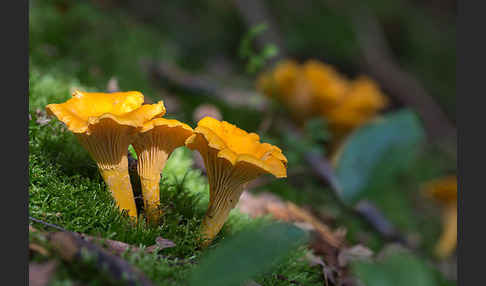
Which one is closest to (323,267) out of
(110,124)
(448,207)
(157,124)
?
(157,124)

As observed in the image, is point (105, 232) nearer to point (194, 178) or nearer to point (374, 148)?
point (194, 178)

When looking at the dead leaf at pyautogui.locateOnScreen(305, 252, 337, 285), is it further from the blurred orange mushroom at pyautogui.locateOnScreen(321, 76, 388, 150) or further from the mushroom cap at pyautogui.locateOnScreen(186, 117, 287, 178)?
the blurred orange mushroom at pyautogui.locateOnScreen(321, 76, 388, 150)

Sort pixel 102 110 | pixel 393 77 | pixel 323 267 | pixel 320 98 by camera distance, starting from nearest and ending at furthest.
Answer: pixel 102 110 < pixel 323 267 < pixel 320 98 < pixel 393 77

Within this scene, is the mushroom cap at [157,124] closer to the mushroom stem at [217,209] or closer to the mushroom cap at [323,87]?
the mushroom stem at [217,209]

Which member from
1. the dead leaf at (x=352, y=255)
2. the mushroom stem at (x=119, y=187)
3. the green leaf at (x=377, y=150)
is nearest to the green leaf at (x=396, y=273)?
the green leaf at (x=377, y=150)

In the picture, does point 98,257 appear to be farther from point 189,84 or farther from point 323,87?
point 323,87

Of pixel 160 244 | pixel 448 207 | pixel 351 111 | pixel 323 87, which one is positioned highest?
pixel 323 87
